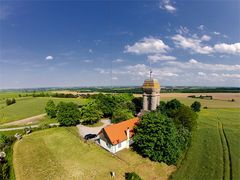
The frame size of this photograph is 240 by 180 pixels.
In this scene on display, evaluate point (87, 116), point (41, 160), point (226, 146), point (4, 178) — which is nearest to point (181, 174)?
point (226, 146)

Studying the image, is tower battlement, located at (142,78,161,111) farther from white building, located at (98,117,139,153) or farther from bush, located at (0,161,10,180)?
bush, located at (0,161,10,180)

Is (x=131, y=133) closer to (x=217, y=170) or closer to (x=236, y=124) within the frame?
(x=217, y=170)

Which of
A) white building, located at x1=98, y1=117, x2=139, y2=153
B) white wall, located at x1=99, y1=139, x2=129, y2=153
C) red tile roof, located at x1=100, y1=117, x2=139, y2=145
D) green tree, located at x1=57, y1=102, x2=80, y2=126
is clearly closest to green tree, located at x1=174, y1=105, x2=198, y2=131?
red tile roof, located at x1=100, y1=117, x2=139, y2=145

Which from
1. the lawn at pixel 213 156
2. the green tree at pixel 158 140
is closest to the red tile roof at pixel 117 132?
the green tree at pixel 158 140

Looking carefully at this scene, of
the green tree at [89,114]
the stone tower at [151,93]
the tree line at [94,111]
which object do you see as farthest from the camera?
the green tree at [89,114]

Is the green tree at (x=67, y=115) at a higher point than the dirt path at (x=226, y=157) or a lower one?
higher

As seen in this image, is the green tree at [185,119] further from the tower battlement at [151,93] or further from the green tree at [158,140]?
the green tree at [158,140]
